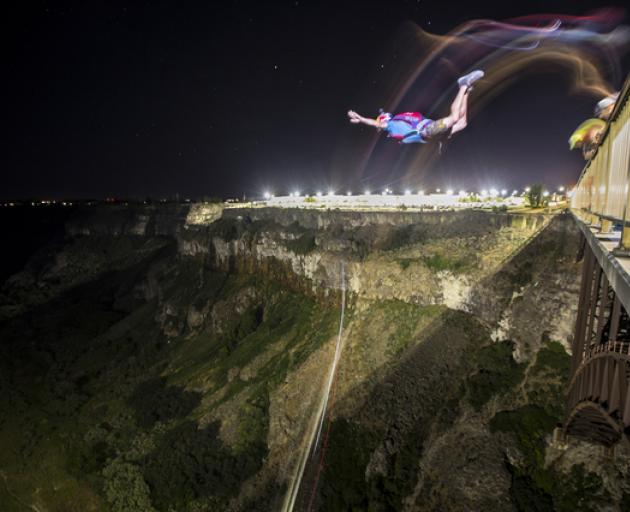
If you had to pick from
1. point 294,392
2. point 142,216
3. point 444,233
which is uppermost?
point 142,216

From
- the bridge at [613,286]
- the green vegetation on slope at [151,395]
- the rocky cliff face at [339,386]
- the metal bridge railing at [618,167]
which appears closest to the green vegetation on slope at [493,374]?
the rocky cliff face at [339,386]

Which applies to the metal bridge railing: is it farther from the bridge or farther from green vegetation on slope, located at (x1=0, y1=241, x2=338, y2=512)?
green vegetation on slope, located at (x1=0, y1=241, x2=338, y2=512)

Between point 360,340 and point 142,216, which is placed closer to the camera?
point 360,340

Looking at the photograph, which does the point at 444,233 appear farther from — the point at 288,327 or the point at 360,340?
the point at 288,327

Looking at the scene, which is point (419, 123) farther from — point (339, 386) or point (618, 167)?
point (618, 167)

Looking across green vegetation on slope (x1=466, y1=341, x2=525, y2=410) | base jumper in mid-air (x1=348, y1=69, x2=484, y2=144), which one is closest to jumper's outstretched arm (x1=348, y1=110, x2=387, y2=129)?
base jumper in mid-air (x1=348, y1=69, x2=484, y2=144)

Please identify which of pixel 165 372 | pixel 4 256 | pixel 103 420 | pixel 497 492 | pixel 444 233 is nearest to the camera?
pixel 497 492

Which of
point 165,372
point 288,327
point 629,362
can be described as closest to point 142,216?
point 165,372
